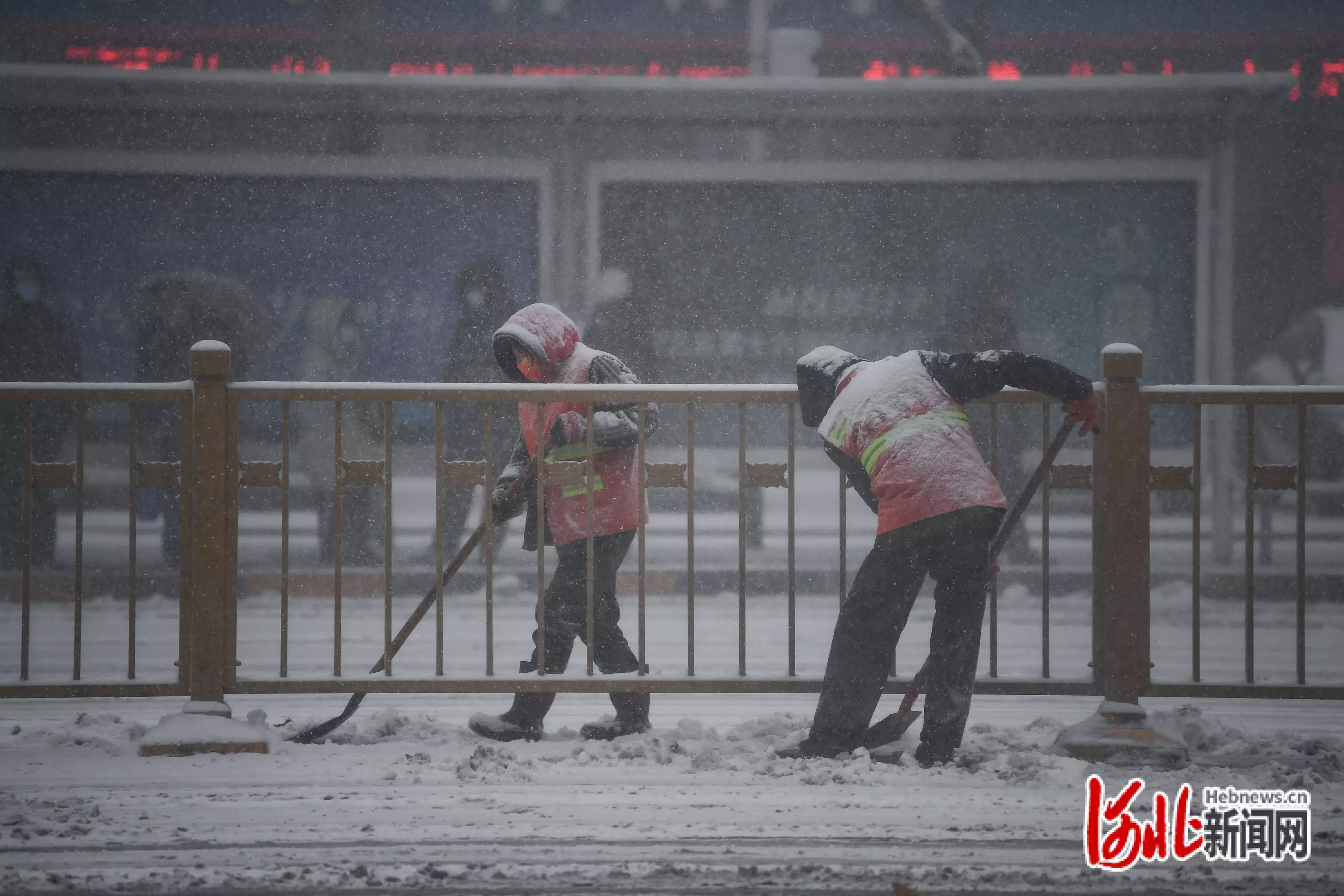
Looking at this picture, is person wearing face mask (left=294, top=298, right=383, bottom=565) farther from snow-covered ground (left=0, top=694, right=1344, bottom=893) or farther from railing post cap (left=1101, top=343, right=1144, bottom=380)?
railing post cap (left=1101, top=343, right=1144, bottom=380)

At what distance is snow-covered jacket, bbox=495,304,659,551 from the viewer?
4.82 m

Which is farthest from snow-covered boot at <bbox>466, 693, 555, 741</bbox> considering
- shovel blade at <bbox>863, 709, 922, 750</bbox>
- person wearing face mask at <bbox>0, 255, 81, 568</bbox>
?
person wearing face mask at <bbox>0, 255, 81, 568</bbox>

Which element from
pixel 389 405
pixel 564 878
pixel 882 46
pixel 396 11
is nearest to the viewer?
pixel 564 878

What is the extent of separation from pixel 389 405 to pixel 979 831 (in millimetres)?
2661

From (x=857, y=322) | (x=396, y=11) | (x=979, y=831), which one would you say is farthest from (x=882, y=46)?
(x=979, y=831)

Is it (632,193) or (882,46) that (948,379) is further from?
(882,46)

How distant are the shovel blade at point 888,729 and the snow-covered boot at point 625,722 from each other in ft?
2.95

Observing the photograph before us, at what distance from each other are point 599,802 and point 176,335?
732cm

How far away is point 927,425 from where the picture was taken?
13.8 feet

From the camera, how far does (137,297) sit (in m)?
9.98

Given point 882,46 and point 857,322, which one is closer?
point 857,322

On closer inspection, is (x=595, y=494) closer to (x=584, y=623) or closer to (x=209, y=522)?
(x=584, y=623)

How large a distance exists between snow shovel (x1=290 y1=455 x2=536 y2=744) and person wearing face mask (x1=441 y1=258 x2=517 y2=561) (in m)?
4.88

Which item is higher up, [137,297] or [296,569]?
[137,297]
